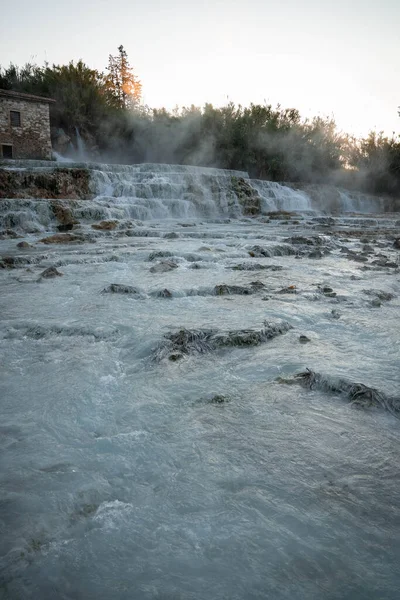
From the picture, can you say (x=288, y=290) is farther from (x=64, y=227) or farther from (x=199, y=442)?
(x=64, y=227)

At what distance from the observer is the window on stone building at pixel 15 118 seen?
62.7 feet

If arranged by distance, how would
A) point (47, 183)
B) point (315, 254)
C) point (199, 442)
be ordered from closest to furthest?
point (199, 442) → point (315, 254) → point (47, 183)

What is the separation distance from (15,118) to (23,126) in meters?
0.45

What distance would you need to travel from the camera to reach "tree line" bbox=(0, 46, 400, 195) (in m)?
23.4

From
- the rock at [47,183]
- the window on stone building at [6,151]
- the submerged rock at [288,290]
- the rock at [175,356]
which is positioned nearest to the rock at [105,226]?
the rock at [47,183]

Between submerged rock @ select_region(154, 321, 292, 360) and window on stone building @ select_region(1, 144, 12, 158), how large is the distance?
19997 mm

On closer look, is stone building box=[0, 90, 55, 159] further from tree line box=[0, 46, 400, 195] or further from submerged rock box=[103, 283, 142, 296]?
submerged rock box=[103, 283, 142, 296]

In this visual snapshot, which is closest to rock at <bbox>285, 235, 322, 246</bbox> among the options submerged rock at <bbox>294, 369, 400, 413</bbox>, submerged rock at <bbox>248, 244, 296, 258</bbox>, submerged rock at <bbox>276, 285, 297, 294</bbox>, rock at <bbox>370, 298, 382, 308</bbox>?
submerged rock at <bbox>248, 244, 296, 258</bbox>

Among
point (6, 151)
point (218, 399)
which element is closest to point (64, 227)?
point (218, 399)

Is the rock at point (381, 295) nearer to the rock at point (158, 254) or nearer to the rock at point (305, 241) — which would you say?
the rock at point (158, 254)

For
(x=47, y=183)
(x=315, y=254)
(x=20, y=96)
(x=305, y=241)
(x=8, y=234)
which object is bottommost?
(x=315, y=254)

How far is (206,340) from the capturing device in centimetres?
293

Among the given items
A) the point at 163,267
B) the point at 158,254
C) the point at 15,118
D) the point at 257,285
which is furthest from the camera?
the point at 15,118

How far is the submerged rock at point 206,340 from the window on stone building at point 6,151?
A: 2000 centimetres
